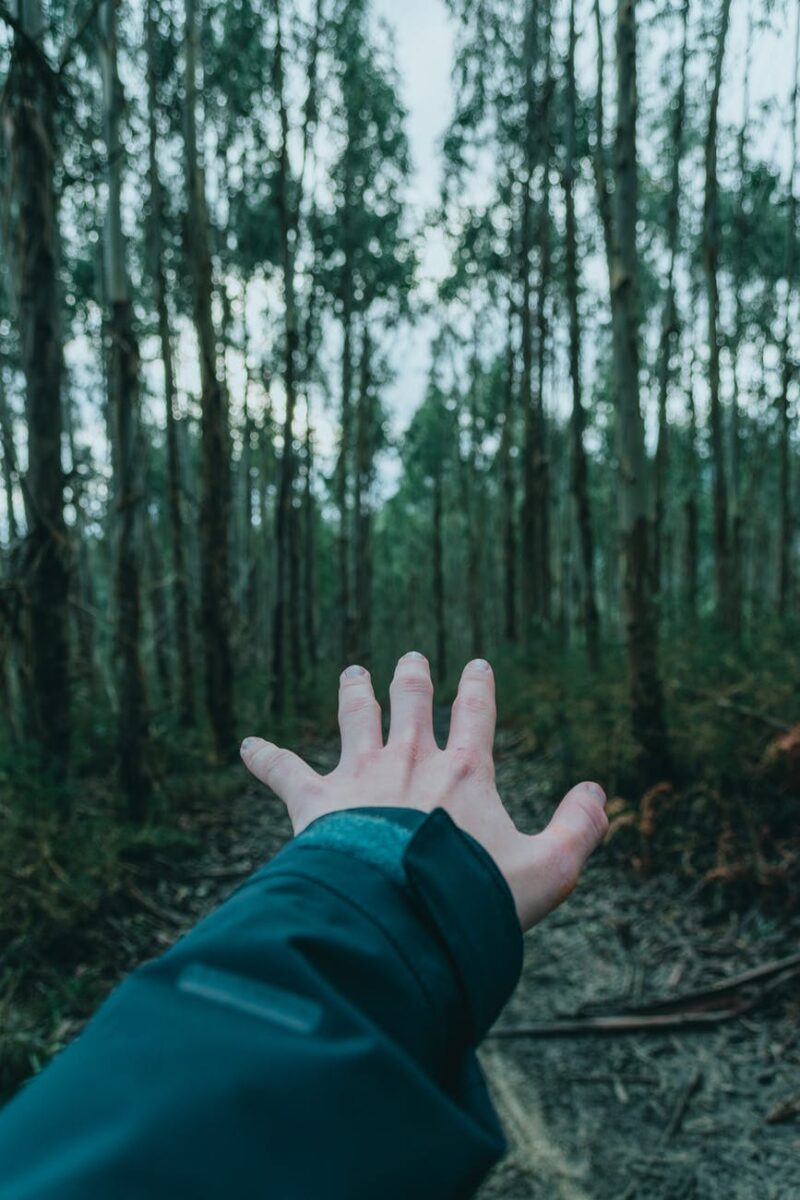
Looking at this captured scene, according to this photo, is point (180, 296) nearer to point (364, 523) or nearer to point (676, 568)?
point (364, 523)


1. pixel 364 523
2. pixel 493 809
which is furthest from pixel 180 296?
pixel 493 809

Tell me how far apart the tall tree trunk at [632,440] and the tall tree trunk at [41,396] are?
3556 mm

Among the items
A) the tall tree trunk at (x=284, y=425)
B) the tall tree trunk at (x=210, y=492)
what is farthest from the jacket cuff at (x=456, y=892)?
the tall tree trunk at (x=284, y=425)

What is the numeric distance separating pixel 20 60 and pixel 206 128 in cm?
988

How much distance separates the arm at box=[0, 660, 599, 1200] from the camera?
0.55 metres

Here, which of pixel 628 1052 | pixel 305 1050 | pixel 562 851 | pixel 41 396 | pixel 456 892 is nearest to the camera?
pixel 305 1050

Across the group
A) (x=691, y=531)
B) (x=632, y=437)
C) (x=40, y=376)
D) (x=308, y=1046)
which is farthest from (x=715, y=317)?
(x=308, y=1046)

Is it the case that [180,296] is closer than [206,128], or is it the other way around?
[206,128]

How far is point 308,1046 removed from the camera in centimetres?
61

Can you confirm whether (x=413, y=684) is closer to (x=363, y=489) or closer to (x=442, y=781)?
(x=442, y=781)

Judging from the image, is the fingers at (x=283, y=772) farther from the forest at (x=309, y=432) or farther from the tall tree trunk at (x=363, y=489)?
the tall tree trunk at (x=363, y=489)

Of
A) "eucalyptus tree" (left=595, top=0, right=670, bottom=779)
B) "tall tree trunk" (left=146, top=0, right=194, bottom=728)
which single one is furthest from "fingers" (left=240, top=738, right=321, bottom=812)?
"tall tree trunk" (left=146, top=0, right=194, bottom=728)

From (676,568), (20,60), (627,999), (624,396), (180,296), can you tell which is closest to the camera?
(627,999)

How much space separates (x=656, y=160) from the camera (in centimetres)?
1714
